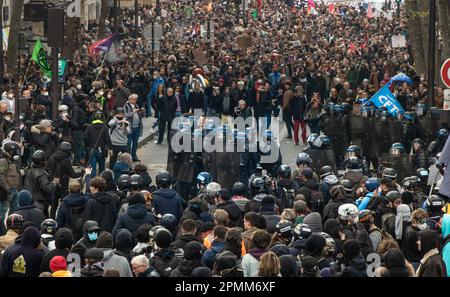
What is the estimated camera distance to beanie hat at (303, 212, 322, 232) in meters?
15.4

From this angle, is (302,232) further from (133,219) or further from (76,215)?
(76,215)

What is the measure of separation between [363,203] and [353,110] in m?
10.8

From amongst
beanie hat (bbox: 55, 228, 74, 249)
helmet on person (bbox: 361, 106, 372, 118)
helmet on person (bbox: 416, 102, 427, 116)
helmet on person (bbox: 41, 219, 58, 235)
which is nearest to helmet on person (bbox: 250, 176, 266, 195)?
helmet on person (bbox: 41, 219, 58, 235)

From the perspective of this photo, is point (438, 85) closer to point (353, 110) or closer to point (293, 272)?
point (353, 110)

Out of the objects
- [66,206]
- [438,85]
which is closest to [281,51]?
[438,85]

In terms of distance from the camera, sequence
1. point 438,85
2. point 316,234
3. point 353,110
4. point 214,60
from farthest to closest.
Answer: point 214,60
point 438,85
point 353,110
point 316,234

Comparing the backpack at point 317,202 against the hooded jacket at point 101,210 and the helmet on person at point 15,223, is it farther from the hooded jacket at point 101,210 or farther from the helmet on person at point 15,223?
the helmet on person at point 15,223

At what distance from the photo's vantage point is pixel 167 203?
17.5 m

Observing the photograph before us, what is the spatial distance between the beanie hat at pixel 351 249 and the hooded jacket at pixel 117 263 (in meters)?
1.87

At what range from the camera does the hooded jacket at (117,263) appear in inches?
506

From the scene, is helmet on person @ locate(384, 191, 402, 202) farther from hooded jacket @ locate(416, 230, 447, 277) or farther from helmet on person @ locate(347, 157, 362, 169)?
helmet on person @ locate(347, 157, 362, 169)

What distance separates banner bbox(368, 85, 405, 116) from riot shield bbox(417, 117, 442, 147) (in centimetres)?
67

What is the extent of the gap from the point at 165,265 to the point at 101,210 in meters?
3.96

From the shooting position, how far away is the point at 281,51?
49281 millimetres
